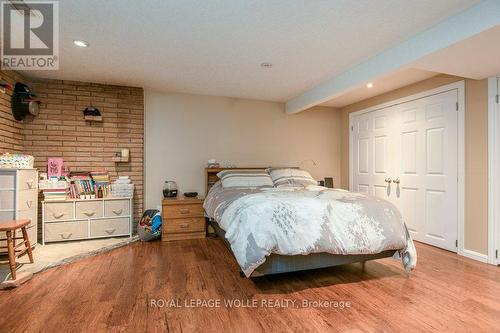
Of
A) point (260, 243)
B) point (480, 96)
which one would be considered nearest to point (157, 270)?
point (260, 243)

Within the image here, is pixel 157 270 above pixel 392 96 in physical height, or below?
below

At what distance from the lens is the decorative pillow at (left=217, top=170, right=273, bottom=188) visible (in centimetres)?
369

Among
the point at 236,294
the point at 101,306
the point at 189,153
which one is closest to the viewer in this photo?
the point at 101,306

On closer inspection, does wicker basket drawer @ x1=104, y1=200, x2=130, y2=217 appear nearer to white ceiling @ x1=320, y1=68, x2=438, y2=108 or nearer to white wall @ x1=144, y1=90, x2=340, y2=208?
white wall @ x1=144, y1=90, x2=340, y2=208

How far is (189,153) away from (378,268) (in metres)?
3.11

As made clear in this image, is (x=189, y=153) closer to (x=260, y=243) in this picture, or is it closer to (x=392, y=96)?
(x=260, y=243)

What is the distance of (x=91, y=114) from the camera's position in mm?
3650

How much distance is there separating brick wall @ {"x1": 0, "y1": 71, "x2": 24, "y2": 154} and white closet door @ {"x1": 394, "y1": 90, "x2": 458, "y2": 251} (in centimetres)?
518

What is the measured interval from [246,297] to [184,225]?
189cm

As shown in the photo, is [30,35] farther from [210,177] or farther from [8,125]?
[210,177]

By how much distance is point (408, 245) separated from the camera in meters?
2.45

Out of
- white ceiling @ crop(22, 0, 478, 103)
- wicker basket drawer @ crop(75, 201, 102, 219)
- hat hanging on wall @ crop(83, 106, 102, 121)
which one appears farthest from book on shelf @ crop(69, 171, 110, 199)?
white ceiling @ crop(22, 0, 478, 103)

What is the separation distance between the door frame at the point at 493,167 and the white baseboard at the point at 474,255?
0.15ft

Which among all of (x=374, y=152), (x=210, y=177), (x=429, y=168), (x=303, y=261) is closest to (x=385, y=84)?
(x=374, y=152)
